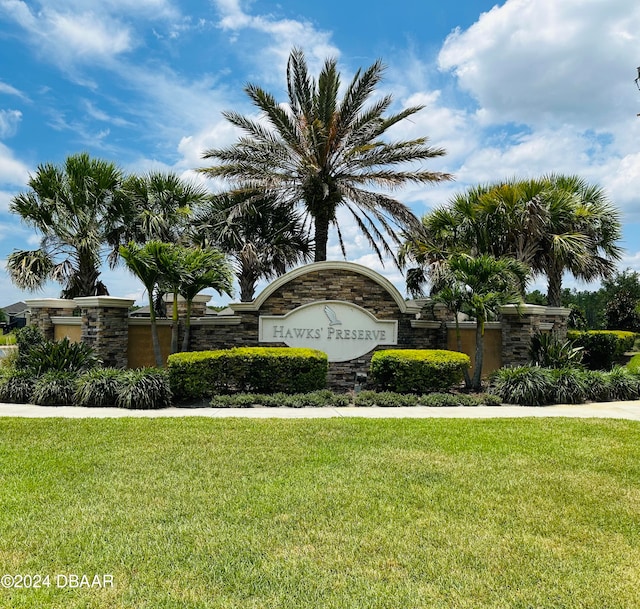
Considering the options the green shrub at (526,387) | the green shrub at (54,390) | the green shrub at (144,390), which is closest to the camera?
the green shrub at (144,390)

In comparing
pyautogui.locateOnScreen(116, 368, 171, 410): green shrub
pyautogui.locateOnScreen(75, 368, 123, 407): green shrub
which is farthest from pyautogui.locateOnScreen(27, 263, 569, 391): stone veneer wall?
pyautogui.locateOnScreen(116, 368, 171, 410): green shrub

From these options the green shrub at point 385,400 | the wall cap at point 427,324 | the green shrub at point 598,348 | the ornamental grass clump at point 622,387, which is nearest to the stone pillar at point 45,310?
the green shrub at point 385,400

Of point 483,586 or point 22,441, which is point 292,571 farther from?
point 22,441

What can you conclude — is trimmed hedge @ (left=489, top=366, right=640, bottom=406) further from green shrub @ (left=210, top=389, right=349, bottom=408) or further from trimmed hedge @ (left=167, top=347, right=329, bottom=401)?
trimmed hedge @ (left=167, top=347, right=329, bottom=401)

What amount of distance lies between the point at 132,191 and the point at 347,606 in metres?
14.8

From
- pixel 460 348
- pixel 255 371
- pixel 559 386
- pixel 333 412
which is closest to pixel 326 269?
pixel 255 371

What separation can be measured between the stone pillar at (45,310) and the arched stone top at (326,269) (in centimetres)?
427

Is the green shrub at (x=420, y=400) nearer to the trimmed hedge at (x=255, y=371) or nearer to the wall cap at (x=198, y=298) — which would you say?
the trimmed hedge at (x=255, y=371)

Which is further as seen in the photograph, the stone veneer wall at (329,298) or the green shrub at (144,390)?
the stone veneer wall at (329,298)

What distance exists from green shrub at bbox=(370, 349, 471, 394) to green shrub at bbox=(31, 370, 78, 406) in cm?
603

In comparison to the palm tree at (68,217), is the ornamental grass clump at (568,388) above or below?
below

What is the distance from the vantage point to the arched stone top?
40.0 feet

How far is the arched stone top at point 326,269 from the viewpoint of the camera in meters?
12.2

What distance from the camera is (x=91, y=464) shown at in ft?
17.6
